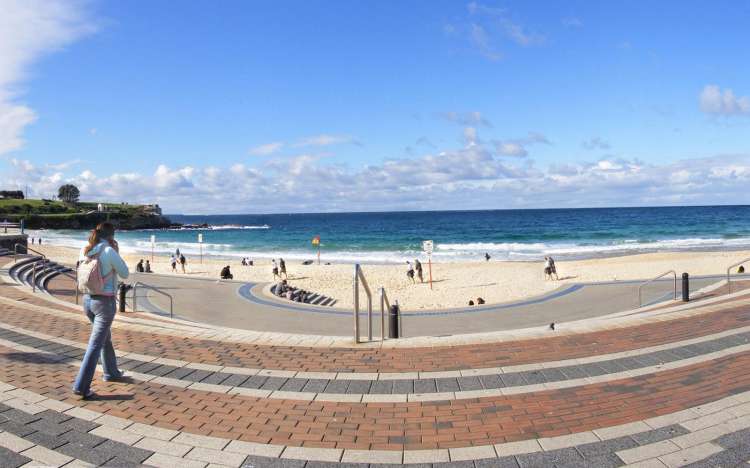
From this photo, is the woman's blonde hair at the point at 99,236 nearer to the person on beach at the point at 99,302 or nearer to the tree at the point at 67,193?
the person on beach at the point at 99,302

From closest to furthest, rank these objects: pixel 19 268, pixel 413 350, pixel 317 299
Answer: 1. pixel 413 350
2. pixel 19 268
3. pixel 317 299

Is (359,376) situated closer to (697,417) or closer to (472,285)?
(697,417)

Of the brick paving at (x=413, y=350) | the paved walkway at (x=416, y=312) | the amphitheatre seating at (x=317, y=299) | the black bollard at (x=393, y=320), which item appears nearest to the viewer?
the brick paving at (x=413, y=350)

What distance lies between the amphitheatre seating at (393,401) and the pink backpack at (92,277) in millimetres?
1108

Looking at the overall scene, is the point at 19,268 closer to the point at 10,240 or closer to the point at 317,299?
the point at 10,240

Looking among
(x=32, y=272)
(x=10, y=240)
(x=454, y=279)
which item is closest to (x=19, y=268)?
(x=32, y=272)

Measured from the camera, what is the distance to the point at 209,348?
281 inches

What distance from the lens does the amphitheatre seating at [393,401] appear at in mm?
3959

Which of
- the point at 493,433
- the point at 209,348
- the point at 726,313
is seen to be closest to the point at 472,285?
the point at 726,313

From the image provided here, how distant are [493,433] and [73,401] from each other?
4.09 metres

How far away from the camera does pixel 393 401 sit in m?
5.08

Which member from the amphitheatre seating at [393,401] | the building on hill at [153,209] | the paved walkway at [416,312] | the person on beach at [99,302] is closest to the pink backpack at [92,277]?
the person on beach at [99,302]

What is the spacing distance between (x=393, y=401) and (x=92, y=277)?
3.29 m

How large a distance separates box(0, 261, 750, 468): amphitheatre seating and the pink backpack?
1.11m
